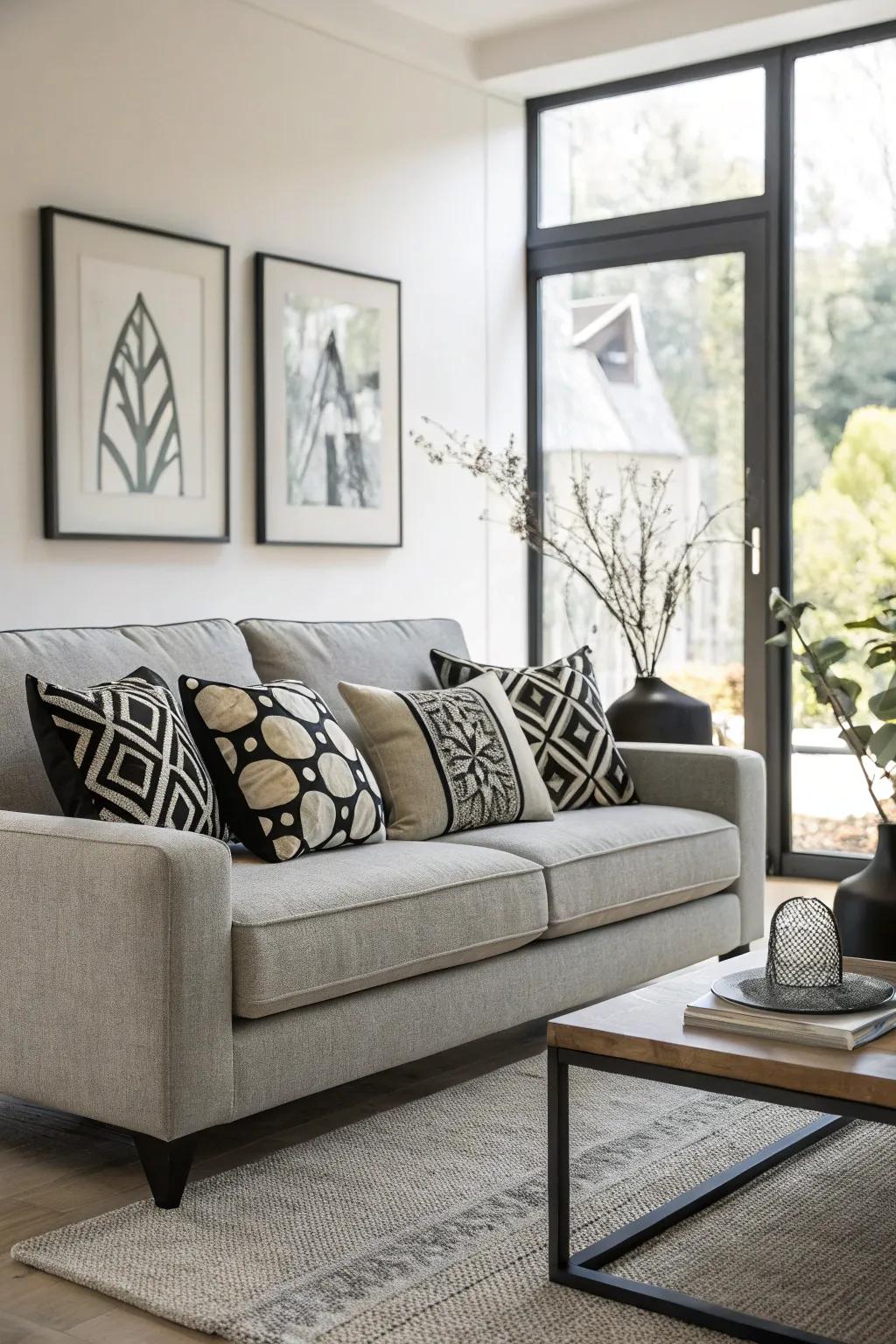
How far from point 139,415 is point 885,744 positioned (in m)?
2.18

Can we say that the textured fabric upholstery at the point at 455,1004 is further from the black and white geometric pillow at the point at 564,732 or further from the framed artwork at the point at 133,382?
the framed artwork at the point at 133,382

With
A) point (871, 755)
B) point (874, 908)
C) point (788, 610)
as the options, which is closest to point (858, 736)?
point (871, 755)

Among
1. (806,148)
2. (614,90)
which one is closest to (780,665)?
(806,148)

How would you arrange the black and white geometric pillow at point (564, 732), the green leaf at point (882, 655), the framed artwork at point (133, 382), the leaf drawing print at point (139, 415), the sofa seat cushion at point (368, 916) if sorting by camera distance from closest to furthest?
the sofa seat cushion at point (368, 916) < the green leaf at point (882, 655) < the black and white geometric pillow at point (564, 732) < the framed artwork at point (133, 382) < the leaf drawing print at point (139, 415)

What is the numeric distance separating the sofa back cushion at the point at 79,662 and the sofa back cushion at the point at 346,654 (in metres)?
0.11

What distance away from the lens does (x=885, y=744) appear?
3.08m

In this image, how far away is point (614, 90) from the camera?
5.50m

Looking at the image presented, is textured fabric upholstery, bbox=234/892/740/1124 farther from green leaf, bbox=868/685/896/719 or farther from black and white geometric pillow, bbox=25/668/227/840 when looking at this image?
green leaf, bbox=868/685/896/719

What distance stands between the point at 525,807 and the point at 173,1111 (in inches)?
54.3

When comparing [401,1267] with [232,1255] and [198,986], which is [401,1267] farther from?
[198,986]

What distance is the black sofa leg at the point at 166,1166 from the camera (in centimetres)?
242

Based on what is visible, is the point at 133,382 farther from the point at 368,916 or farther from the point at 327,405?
the point at 368,916

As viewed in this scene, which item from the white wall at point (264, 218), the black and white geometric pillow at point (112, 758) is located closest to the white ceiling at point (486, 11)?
the white wall at point (264, 218)

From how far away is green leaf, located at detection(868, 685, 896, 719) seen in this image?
3090 millimetres
